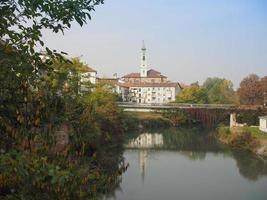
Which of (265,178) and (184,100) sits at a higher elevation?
(184,100)

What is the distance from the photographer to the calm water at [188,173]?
18.2 m

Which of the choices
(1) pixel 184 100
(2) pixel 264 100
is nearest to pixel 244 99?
(2) pixel 264 100

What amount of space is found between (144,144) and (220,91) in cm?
3671

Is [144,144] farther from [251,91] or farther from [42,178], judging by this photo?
[42,178]

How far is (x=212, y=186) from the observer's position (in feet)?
65.2

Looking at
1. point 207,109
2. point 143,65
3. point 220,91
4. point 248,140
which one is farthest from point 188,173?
point 143,65

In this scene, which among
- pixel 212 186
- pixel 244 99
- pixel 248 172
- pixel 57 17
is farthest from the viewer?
pixel 244 99

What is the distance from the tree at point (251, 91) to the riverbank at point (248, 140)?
766 inches

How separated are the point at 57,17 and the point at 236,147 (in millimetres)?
32417

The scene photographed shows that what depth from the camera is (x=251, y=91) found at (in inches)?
2248

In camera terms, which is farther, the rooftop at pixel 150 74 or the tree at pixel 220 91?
the rooftop at pixel 150 74

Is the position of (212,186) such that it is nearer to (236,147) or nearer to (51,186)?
(236,147)

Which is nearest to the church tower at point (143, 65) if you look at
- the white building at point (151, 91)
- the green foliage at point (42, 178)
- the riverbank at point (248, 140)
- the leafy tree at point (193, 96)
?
the white building at point (151, 91)

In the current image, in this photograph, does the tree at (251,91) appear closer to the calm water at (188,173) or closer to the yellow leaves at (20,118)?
the calm water at (188,173)
